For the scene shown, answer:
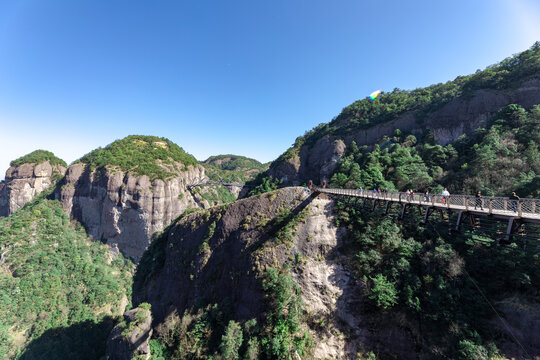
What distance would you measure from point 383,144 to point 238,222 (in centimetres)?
3903

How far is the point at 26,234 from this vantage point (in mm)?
44844

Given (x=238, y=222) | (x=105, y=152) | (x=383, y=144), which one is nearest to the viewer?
(x=238, y=222)

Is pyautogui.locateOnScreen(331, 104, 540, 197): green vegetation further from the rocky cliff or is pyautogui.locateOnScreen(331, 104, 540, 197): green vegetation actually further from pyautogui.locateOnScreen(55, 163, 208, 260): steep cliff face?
pyautogui.locateOnScreen(55, 163, 208, 260): steep cliff face

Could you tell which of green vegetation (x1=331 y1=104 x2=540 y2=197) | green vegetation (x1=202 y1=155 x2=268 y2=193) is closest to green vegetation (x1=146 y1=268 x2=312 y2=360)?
green vegetation (x1=331 y1=104 x2=540 y2=197)

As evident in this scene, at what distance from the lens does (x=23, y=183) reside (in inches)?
2591

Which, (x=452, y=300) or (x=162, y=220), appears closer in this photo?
(x=452, y=300)

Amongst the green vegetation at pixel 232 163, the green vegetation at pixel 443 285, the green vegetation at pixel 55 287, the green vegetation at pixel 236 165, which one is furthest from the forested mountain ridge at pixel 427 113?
the green vegetation at pixel 232 163

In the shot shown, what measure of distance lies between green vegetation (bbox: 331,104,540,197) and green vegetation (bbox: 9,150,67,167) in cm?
10494

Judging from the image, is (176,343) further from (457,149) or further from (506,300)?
(457,149)

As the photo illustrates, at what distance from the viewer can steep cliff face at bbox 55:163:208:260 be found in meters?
53.9

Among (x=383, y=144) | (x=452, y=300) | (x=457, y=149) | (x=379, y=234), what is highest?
(x=383, y=144)

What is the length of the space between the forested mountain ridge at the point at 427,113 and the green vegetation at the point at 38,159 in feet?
288

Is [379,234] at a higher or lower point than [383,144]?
lower

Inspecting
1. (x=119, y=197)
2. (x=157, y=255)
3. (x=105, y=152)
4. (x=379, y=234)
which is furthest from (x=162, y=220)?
(x=379, y=234)
